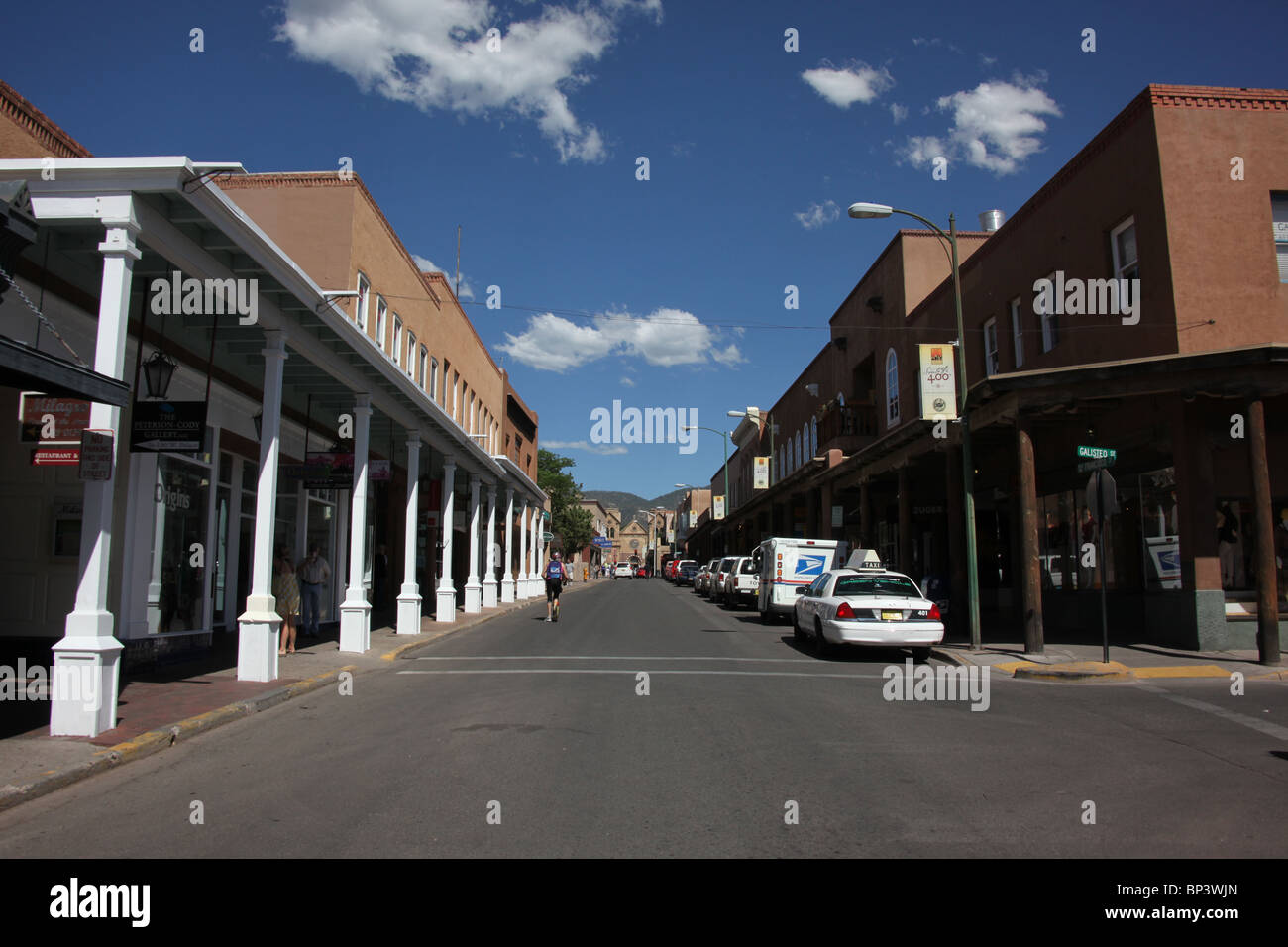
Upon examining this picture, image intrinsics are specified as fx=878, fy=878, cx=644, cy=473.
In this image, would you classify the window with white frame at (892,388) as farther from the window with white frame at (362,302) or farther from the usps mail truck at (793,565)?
the window with white frame at (362,302)

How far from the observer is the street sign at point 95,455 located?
7699 mm

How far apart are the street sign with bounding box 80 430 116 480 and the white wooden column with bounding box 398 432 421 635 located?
35.1ft

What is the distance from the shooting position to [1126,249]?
1577 centimetres

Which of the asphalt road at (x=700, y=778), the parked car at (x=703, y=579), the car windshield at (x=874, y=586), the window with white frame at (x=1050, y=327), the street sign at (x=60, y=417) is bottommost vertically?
the asphalt road at (x=700, y=778)

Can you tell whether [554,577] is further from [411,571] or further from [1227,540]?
[1227,540]

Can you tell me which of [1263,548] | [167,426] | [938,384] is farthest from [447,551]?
[1263,548]

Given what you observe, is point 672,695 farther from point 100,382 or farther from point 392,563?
point 392,563

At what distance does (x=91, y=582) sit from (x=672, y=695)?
20.3 ft

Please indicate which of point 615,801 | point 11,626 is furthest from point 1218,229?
point 11,626

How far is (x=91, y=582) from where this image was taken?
25.9ft

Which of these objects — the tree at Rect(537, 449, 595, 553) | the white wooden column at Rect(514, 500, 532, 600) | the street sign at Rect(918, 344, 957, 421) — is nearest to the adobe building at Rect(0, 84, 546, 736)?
the street sign at Rect(918, 344, 957, 421)

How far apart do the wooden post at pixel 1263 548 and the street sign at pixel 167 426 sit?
14.1 meters

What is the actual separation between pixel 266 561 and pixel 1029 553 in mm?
11641

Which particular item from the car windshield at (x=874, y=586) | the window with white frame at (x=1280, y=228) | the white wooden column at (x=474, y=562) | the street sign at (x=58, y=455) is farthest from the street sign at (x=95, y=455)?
the white wooden column at (x=474, y=562)
